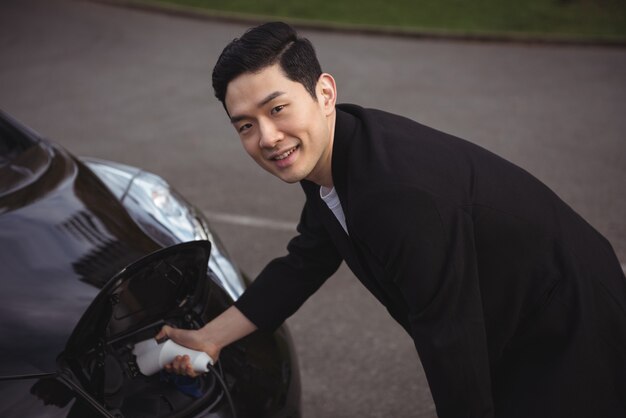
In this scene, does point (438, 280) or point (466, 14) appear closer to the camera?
point (438, 280)

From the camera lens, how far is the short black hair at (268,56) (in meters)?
1.80

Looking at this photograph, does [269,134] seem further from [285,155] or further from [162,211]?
[162,211]

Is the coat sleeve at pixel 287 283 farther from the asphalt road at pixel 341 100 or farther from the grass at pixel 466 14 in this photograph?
the grass at pixel 466 14

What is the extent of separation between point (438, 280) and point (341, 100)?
571 cm

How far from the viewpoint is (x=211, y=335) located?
2.28 m

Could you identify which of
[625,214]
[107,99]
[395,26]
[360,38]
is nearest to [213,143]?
[107,99]

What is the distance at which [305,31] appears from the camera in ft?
33.4

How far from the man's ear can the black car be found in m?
0.52

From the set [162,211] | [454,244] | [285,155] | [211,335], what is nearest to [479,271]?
[454,244]

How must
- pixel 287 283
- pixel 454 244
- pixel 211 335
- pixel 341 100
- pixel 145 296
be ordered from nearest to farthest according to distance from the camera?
pixel 454 244 → pixel 145 296 → pixel 211 335 → pixel 287 283 → pixel 341 100

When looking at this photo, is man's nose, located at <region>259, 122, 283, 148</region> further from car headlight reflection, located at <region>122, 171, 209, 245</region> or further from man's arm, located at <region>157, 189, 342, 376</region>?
car headlight reflection, located at <region>122, 171, 209, 245</region>

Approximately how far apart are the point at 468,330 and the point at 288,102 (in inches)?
25.7

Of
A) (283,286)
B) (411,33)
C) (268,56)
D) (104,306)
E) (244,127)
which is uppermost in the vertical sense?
(268,56)

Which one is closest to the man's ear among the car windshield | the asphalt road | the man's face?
the man's face
